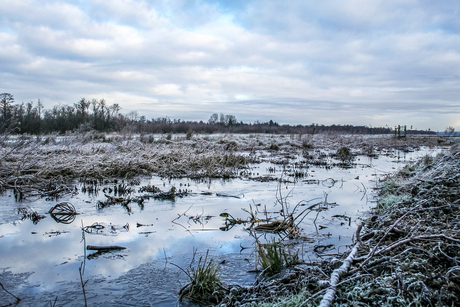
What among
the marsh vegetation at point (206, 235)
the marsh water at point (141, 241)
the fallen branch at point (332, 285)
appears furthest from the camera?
the marsh water at point (141, 241)

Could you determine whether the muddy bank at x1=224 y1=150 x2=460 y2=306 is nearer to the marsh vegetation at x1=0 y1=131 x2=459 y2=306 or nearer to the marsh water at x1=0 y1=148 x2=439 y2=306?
the marsh vegetation at x1=0 y1=131 x2=459 y2=306

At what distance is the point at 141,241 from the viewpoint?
577cm

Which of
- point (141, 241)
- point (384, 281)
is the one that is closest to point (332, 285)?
point (384, 281)

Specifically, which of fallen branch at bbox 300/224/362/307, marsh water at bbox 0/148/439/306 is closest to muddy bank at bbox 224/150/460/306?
fallen branch at bbox 300/224/362/307

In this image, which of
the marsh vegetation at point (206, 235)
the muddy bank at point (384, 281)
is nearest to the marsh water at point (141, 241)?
the marsh vegetation at point (206, 235)

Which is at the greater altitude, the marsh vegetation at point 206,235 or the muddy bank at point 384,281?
the muddy bank at point 384,281

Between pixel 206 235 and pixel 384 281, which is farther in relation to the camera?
pixel 206 235

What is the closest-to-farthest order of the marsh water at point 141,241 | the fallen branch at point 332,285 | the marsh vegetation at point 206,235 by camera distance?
the fallen branch at point 332,285 → the marsh vegetation at point 206,235 → the marsh water at point 141,241

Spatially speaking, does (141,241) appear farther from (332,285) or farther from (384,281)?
(384,281)

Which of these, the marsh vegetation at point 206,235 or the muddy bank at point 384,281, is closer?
the muddy bank at point 384,281

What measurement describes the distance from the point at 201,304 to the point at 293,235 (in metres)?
2.91

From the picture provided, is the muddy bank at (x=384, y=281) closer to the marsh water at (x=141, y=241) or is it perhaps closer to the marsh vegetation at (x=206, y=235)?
the marsh vegetation at (x=206, y=235)

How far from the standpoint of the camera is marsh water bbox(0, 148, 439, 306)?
4.04 meters

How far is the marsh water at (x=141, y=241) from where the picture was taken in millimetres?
4039
